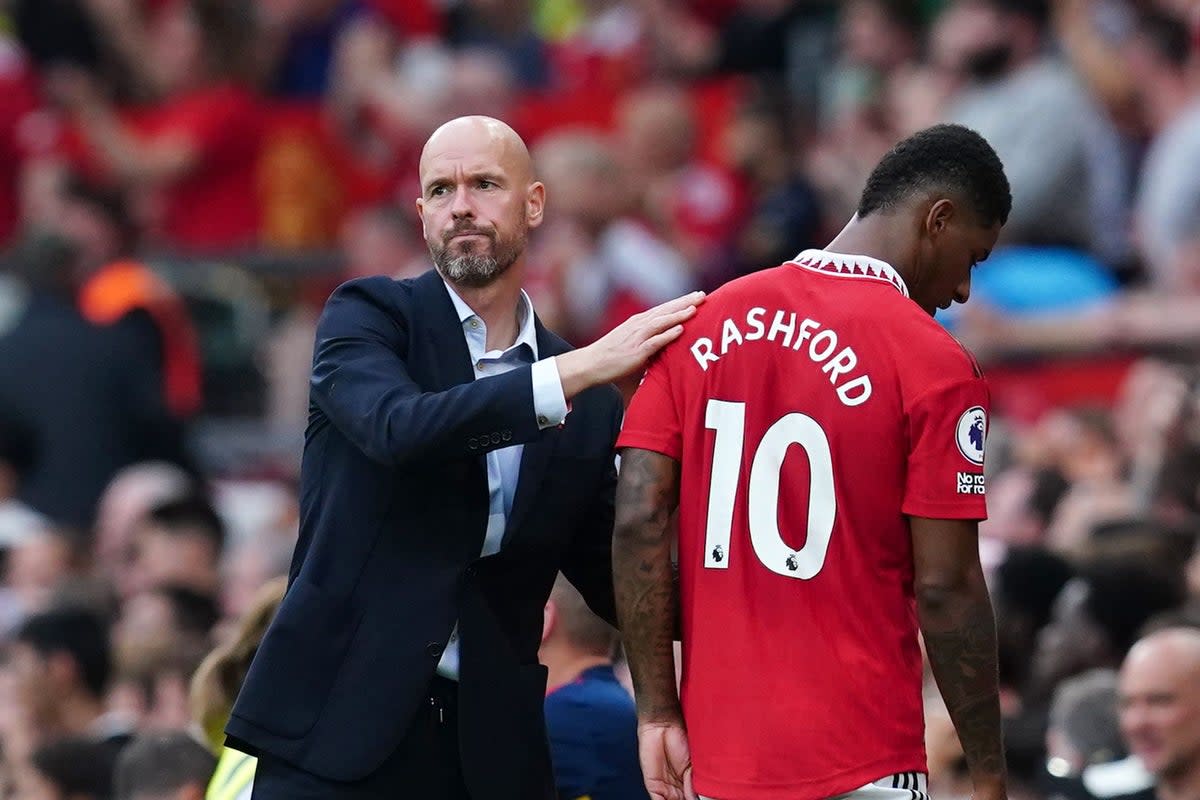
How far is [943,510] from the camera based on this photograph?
4527mm

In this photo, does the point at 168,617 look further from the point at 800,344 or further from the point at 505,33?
the point at 505,33

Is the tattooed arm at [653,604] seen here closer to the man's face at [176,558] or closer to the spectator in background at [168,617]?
the spectator in background at [168,617]

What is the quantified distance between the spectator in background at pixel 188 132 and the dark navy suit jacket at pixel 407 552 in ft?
31.0

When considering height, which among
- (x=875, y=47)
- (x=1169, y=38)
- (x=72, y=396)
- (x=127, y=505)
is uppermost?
(x=875, y=47)

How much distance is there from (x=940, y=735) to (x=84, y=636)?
382 cm

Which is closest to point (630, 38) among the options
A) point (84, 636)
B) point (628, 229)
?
point (628, 229)

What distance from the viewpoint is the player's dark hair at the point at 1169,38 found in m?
10.5

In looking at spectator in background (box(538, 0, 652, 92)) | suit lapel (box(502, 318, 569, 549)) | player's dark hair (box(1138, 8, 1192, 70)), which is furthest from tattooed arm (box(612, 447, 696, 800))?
spectator in background (box(538, 0, 652, 92))

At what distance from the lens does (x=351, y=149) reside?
1445 cm

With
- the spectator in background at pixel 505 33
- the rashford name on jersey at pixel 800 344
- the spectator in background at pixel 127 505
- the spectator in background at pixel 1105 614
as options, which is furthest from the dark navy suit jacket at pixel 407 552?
the spectator in background at pixel 505 33

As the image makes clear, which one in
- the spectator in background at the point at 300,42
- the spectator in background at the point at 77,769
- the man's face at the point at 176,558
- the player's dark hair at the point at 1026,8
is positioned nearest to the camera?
the spectator in background at the point at 77,769

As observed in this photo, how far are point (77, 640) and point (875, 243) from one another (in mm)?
5284

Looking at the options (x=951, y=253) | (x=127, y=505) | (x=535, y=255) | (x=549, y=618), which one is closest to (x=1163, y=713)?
(x=549, y=618)

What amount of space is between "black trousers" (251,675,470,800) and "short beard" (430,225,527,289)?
0.83 metres
